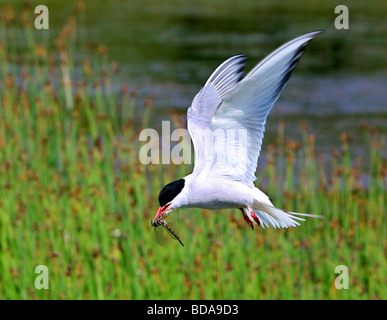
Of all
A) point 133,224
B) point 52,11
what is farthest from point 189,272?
point 52,11

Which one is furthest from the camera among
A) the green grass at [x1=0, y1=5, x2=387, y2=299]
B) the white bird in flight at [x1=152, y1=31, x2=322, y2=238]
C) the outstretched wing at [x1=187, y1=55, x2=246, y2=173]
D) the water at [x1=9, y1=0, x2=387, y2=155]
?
the water at [x1=9, y1=0, x2=387, y2=155]

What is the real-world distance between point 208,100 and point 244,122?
0.48 m

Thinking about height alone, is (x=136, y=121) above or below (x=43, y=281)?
above

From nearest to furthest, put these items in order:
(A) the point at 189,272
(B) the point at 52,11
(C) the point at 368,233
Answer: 1. (A) the point at 189,272
2. (C) the point at 368,233
3. (B) the point at 52,11

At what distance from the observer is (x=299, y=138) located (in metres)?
7.78

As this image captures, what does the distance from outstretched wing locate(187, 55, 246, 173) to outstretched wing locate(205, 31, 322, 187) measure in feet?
0.57

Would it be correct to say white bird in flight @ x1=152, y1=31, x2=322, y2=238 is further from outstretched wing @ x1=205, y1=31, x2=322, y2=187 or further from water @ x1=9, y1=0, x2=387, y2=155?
water @ x1=9, y1=0, x2=387, y2=155

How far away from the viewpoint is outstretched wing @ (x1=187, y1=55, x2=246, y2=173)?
5.69ft

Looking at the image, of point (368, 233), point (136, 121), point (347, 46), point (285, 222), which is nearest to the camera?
point (285, 222)

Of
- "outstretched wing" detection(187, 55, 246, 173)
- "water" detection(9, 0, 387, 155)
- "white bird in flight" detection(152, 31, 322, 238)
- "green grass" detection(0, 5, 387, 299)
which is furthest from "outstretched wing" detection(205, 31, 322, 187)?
"water" detection(9, 0, 387, 155)

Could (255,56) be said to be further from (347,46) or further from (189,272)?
(189,272)

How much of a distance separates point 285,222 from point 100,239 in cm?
322
